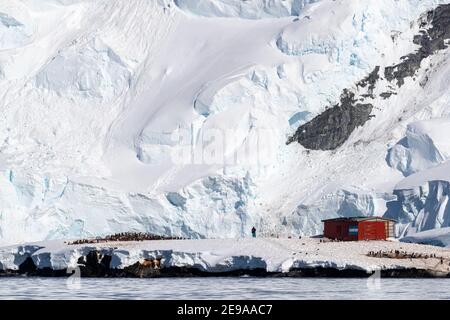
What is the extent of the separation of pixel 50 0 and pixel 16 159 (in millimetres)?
19272

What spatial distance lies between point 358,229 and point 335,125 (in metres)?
25.5

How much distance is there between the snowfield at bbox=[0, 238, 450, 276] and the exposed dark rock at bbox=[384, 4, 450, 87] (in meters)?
31.6

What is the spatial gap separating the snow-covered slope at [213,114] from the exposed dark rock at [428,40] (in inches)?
6.0

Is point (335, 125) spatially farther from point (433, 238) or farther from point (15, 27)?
point (15, 27)

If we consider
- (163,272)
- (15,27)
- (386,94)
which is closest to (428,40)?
(386,94)

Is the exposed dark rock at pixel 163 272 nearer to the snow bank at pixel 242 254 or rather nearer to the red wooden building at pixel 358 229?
the snow bank at pixel 242 254

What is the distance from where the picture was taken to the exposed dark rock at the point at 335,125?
108188mm

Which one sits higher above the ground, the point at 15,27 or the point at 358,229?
the point at 15,27

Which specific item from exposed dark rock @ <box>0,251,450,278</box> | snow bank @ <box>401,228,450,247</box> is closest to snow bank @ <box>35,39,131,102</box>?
exposed dark rock @ <box>0,251,450,278</box>

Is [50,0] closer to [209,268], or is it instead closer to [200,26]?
[200,26]

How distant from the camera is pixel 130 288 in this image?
67.2m

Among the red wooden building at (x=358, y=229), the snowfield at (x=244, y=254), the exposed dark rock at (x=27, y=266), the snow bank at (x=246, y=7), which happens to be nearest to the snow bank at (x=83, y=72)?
the snow bank at (x=246, y=7)

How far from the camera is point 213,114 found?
106125mm
